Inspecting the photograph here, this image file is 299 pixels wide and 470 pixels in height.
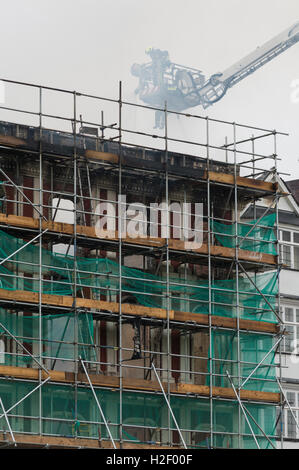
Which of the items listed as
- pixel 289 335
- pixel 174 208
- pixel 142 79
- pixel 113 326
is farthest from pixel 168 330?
pixel 142 79

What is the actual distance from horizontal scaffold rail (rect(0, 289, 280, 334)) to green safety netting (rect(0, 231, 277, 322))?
1.88 feet

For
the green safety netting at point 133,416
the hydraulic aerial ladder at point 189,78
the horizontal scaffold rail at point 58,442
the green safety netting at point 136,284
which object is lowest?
the horizontal scaffold rail at point 58,442

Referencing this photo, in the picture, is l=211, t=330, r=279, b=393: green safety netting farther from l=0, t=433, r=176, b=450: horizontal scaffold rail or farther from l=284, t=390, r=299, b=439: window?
l=0, t=433, r=176, b=450: horizontal scaffold rail

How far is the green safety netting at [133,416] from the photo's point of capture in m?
57.3

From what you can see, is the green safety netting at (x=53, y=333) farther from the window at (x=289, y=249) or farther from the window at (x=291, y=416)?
the window at (x=289, y=249)

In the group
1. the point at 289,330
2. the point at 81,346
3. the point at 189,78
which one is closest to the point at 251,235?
the point at 289,330

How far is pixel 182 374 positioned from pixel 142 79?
156 feet

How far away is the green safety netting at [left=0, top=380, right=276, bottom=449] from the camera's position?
57.3 metres

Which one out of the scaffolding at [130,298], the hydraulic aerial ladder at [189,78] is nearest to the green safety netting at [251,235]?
the scaffolding at [130,298]

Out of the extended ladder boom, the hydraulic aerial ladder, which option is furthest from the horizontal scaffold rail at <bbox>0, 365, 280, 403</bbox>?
the extended ladder boom

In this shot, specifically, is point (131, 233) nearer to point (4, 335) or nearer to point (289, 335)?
point (4, 335)

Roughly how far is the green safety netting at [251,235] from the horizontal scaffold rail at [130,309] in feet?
11.0

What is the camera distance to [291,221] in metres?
72.2

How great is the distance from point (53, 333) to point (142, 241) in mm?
5514
